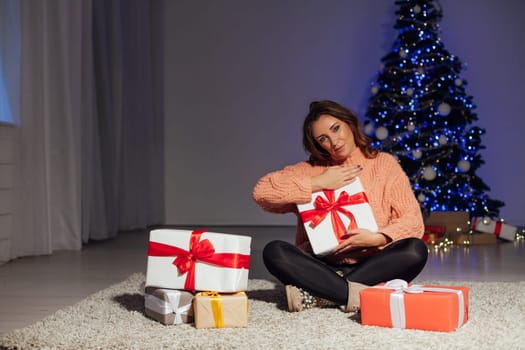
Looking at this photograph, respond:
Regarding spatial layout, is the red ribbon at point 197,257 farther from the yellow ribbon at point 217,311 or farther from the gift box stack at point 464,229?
the gift box stack at point 464,229

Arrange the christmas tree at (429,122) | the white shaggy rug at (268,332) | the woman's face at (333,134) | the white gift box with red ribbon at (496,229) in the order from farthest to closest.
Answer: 1. the christmas tree at (429,122)
2. the white gift box with red ribbon at (496,229)
3. the woman's face at (333,134)
4. the white shaggy rug at (268,332)

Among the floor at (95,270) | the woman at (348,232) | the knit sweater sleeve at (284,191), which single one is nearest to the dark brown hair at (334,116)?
the woman at (348,232)

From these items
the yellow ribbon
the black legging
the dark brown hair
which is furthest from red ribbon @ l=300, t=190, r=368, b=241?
the yellow ribbon

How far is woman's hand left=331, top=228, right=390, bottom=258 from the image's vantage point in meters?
2.47

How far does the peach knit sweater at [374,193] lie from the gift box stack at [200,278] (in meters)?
0.32

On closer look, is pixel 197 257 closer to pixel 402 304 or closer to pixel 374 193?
pixel 402 304

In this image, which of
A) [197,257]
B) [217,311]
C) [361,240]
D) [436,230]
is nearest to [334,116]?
[361,240]

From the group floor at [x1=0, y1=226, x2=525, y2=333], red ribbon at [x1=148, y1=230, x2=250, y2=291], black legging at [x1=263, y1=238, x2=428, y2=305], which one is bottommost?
floor at [x1=0, y1=226, x2=525, y2=333]

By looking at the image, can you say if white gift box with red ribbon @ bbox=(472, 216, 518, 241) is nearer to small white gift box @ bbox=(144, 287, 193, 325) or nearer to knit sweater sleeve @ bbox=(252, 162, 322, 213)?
knit sweater sleeve @ bbox=(252, 162, 322, 213)

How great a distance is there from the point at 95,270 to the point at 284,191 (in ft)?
5.48

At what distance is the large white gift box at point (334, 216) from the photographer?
2.52 m

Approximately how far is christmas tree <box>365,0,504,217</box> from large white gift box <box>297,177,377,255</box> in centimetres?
316

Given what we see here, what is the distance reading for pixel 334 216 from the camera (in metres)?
2.52

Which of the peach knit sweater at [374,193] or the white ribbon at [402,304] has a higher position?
the peach knit sweater at [374,193]
